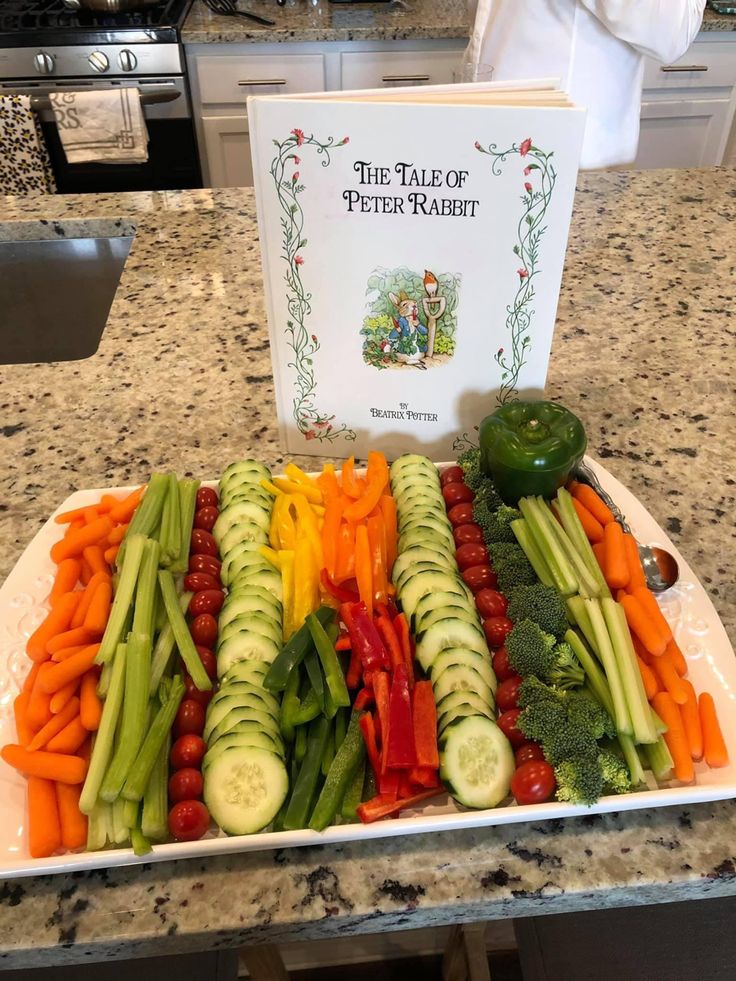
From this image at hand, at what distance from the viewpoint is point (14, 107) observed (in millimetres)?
2826

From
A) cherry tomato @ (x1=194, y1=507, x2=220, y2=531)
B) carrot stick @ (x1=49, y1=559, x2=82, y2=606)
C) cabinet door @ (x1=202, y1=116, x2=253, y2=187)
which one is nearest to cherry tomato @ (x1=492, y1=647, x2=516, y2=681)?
cherry tomato @ (x1=194, y1=507, x2=220, y2=531)

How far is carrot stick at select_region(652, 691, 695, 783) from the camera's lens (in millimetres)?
803

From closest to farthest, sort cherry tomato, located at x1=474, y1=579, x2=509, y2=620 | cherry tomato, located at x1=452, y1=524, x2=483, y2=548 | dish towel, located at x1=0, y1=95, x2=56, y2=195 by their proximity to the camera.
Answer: cherry tomato, located at x1=474, y1=579, x2=509, y2=620 → cherry tomato, located at x1=452, y1=524, x2=483, y2=548 → dish towel, located at x1=0, y1=95, x2=56, y2=195

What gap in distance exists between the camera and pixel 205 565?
1.02m

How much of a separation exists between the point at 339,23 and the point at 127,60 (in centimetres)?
89

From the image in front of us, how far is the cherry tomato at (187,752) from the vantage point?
0.81 meters

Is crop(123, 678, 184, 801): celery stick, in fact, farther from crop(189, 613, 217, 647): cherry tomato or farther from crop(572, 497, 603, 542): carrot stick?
crop(572, 497, 603, 542): carrot stick

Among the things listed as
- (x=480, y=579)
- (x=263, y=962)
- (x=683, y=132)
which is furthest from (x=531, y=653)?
(x=683, y=132)

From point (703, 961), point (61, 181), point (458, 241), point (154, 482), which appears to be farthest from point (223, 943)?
point (61, 181)

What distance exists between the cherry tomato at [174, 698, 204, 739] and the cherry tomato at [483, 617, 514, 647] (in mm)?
345

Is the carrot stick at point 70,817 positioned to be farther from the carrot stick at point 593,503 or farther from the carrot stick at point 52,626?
the carrot stick at point 593,503

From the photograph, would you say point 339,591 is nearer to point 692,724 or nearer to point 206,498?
point 206,498

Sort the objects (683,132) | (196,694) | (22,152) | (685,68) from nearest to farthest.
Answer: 1. (196,694)
2. (22,152)
3. (685,68)
4. (683,132)

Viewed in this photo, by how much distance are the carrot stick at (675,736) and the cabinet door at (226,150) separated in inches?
124
